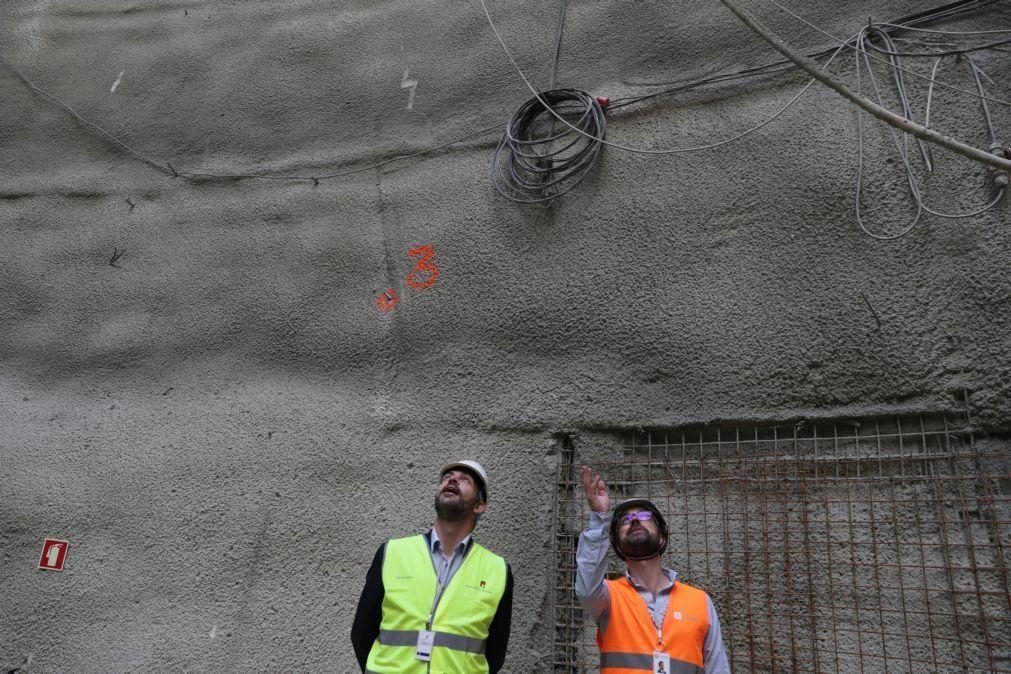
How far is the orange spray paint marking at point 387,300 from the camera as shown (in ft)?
16.5

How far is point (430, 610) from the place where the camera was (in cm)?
306

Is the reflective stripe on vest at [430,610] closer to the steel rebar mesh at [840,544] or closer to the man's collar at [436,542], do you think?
the man's collar at [436,542]

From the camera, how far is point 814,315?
4.06m

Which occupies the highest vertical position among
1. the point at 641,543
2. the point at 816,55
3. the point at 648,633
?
the point at 816,55

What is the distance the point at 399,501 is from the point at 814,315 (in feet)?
8.01

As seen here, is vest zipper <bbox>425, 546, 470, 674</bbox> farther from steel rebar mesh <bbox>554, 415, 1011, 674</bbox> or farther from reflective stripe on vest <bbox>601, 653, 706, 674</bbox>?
Answer: steel rebar mesh <bbox>554, 415, 1011, 674</bbox>

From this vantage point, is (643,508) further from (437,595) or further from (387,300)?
(387,300)

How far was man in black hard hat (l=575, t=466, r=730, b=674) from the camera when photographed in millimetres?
2996

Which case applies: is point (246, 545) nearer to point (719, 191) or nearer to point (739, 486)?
point (739, 486)

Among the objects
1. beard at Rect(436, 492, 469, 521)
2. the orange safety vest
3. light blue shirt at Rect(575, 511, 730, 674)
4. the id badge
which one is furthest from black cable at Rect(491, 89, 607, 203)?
the id badge

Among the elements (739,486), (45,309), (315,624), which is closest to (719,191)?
(739,486)

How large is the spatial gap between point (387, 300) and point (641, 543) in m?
2.49

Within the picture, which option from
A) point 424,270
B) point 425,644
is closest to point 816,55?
point 424,270

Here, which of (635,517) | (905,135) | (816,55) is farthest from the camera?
(816,55)
